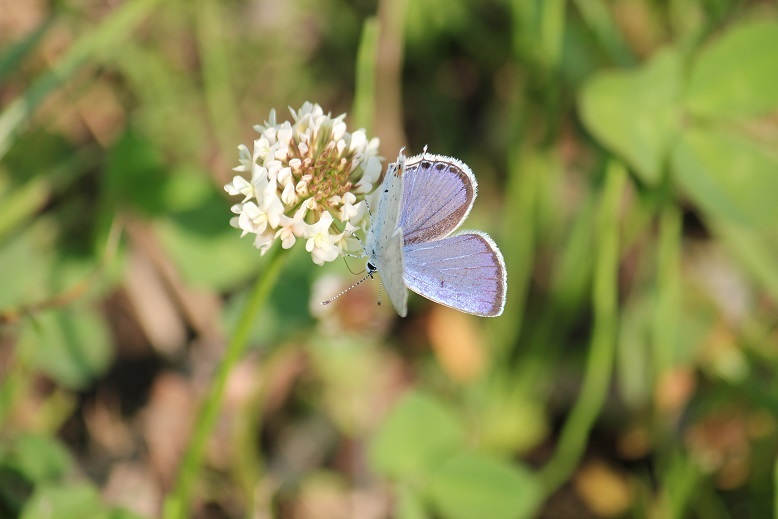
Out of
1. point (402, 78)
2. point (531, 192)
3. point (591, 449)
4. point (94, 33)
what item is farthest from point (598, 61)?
point (94, 33)

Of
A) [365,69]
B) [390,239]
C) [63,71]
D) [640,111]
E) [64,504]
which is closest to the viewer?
[390,239]

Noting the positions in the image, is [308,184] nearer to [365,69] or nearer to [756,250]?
[365,69]

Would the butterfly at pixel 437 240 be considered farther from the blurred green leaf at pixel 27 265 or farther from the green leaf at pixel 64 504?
the blurred green leaf at pixel 27 265

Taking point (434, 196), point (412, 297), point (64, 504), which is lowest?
point (412, 297)

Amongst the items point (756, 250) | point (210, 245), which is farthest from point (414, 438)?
point (756, 250)

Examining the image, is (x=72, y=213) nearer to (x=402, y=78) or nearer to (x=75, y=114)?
(x=75, y=114)

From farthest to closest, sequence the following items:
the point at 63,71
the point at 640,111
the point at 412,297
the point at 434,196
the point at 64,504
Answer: the point at 412,297 < the point at 640,111 < the point at 63,71 < the point at 64,504 < the point at 434,196

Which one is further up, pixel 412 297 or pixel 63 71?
pixel 63 71
